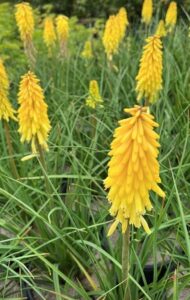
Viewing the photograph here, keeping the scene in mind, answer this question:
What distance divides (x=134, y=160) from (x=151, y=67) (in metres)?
1.59

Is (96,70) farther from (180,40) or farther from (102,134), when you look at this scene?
(102,134)

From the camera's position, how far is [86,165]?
11.4ft

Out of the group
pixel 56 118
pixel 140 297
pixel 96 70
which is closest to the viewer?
pixel 140 297

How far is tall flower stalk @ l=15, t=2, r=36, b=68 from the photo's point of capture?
4.40 m

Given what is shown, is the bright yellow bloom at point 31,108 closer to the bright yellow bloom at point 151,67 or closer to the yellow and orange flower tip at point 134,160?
the bright yellow bloom at point 151,67

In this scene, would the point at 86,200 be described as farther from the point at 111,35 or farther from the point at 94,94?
the point at 111,35

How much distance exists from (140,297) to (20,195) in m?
0.98

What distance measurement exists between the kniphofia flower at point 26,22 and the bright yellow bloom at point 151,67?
152cm

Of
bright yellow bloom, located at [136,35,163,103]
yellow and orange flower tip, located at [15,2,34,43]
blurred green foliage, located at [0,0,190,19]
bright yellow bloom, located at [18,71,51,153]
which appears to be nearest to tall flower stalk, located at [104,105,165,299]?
bright yellow bloom, located at [18,71,51,153]

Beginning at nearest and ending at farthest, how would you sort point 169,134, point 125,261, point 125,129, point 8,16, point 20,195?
point 125,129 < point 125,261 < point 20,195 < point 169,134 < point 8,16

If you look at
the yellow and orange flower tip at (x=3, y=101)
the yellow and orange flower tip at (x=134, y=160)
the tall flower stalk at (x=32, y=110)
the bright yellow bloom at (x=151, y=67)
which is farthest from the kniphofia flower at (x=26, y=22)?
the yellow and orange flower tip at (x=134, y=160)

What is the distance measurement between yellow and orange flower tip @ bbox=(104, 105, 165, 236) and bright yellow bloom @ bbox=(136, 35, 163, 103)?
141 centimetres

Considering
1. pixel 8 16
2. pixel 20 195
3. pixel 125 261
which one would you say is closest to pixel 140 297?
pixel 125 261

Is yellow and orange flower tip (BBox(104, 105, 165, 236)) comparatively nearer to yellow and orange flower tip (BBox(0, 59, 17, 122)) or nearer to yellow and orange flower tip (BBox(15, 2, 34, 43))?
yellow and orange flower tip (BBox(0, 59, 17, 122))
